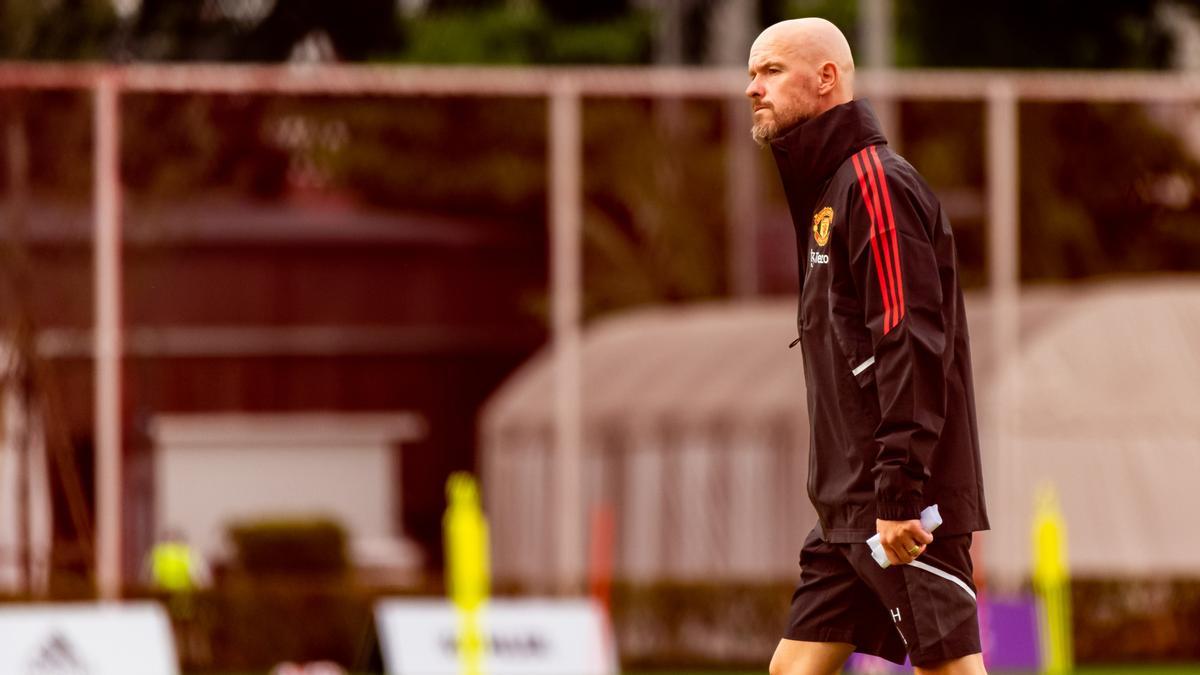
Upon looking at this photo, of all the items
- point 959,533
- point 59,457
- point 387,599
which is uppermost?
point 959,533

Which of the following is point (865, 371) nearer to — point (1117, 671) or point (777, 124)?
point (777, 124)

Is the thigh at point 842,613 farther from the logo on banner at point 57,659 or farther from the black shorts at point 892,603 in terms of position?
the logo on banner at point 57,659

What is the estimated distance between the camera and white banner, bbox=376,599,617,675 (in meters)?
14.9

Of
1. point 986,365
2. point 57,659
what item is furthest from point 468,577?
point 986,365

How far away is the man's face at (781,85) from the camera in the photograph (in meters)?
5.68

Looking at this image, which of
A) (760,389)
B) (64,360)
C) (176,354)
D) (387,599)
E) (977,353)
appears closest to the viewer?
(64,360)

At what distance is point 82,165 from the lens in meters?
18.2

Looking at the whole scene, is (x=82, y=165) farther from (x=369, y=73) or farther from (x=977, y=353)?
(x=977, y=353)

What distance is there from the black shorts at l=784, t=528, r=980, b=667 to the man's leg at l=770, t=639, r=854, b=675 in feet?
0.06

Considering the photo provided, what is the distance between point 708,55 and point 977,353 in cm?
1313

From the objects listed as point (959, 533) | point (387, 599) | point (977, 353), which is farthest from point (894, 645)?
point (977, 353)

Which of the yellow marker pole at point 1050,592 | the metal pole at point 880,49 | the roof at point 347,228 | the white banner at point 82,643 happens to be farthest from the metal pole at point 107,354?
the roof at point 347,228

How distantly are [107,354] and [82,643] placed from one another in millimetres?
3195

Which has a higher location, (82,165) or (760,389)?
(82,165)
